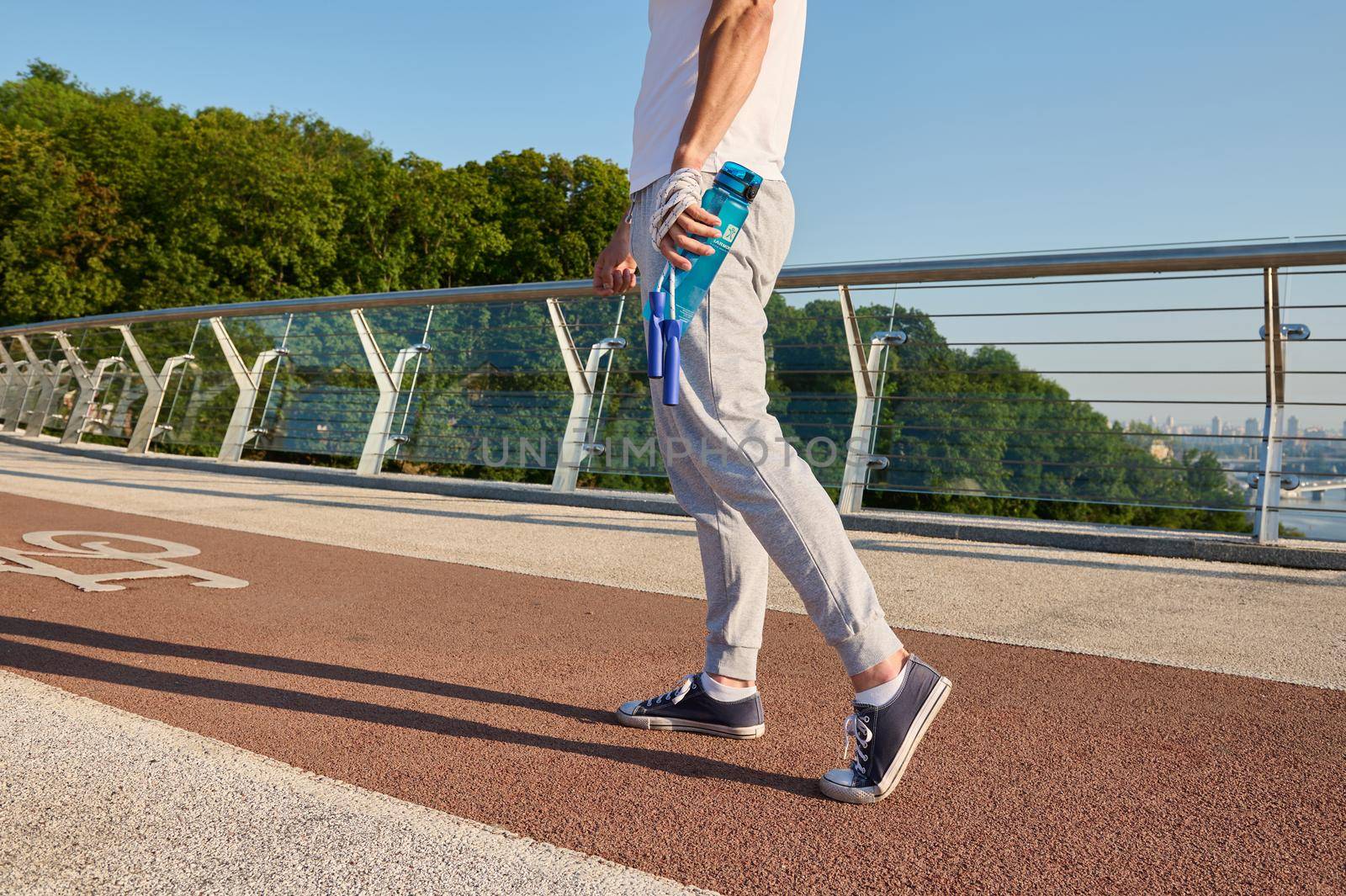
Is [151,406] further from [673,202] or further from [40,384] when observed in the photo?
[673,202]

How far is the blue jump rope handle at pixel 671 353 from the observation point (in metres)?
1.96

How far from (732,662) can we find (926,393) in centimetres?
361

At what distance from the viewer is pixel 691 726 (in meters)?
2.22

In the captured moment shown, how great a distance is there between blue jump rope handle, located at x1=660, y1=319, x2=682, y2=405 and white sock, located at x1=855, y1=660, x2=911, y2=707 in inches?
25.9

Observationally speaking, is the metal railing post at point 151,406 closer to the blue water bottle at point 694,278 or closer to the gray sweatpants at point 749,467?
the gray sweatpants at point 749,467

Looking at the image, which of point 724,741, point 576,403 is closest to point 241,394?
point 576,403

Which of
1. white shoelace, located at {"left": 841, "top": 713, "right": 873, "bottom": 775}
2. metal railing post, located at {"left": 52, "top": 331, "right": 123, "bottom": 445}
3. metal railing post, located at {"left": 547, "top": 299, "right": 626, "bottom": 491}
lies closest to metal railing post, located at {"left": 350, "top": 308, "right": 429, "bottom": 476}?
metal railing post, located at {"left": 547, "top": 299, "right": 626, "bottom": 491}

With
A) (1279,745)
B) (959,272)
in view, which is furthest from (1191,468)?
(1279,745)

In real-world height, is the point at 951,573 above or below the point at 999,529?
below

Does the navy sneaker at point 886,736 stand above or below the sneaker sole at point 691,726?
above

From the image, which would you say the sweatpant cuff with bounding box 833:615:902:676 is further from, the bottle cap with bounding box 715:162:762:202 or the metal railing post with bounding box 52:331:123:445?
the metal railing post with bounding box 52:331:123:445

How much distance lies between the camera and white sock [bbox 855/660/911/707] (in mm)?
1864

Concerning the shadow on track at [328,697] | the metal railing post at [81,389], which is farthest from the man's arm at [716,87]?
the metal railing post at [81,389]

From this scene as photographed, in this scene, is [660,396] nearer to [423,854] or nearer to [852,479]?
[423,854]
